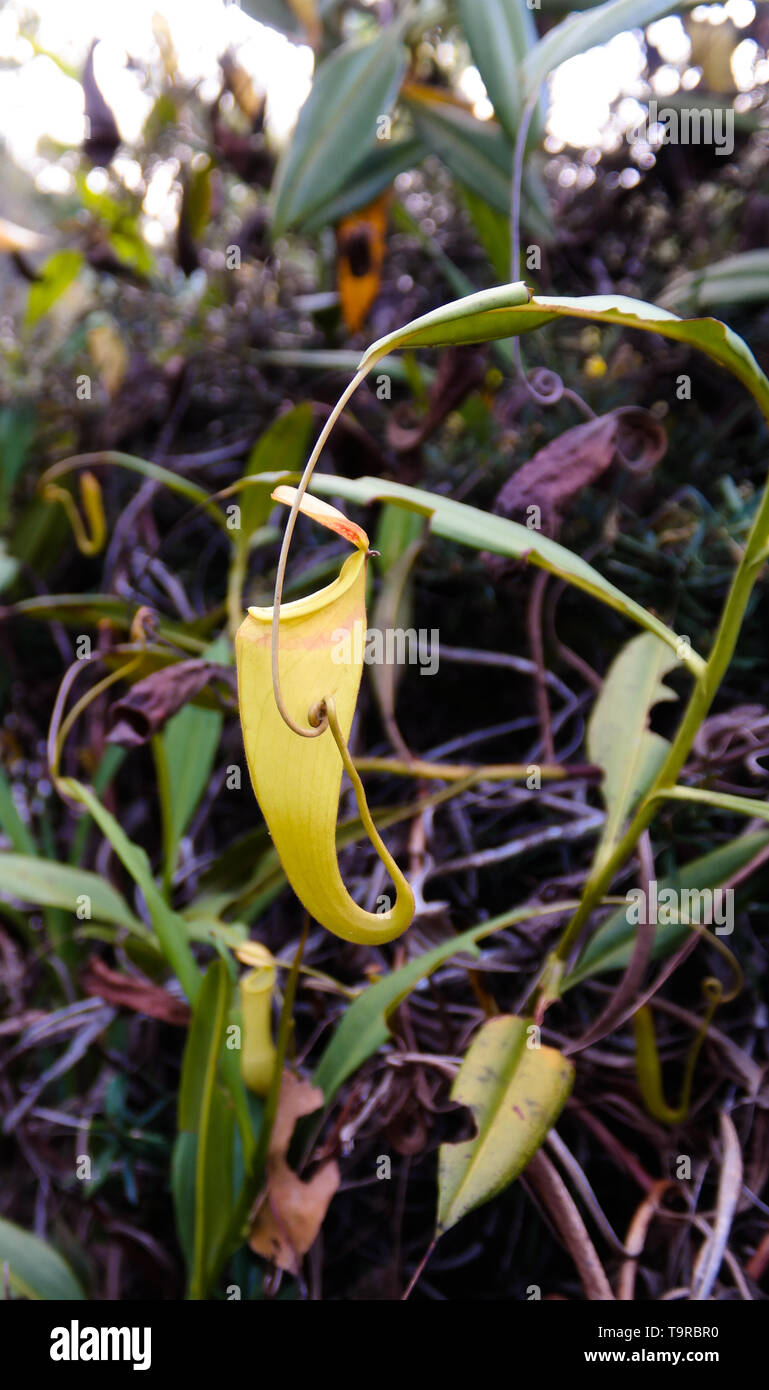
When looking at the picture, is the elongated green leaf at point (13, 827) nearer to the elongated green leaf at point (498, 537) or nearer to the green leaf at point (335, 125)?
the elongated green leaf at point (498, 537)

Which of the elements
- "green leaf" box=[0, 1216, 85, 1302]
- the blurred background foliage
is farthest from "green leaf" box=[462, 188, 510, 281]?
"green leaf" box=[0, 1216, 85, 1302]

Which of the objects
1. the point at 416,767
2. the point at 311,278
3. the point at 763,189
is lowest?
the point at 416,767

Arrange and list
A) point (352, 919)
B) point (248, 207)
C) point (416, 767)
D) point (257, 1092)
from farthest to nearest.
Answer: point (248, 207) → point (416, 767) → point (257, 1092) → point (352, 919)

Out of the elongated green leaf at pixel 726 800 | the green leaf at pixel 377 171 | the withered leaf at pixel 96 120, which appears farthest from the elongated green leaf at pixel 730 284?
the withered leaf at pixel 96 120

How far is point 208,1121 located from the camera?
51 centimetres

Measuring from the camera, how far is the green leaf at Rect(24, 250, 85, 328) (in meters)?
1.08

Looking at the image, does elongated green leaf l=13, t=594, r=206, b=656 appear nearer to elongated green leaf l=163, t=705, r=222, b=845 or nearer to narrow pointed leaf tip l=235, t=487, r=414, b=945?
elongated green leaf l=163, t=705, r=222, b=845

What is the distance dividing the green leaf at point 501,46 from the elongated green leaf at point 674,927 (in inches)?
20.3

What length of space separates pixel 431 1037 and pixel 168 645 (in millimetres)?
341

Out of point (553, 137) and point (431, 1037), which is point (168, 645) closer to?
point (431, 1037)

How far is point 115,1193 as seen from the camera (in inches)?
25.9

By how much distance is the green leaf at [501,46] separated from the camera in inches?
24.1

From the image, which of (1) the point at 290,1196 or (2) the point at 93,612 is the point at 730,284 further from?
(1) the point at 290,1196

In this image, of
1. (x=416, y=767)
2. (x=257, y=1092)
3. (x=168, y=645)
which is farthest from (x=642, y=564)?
(x=257, y=1092)
